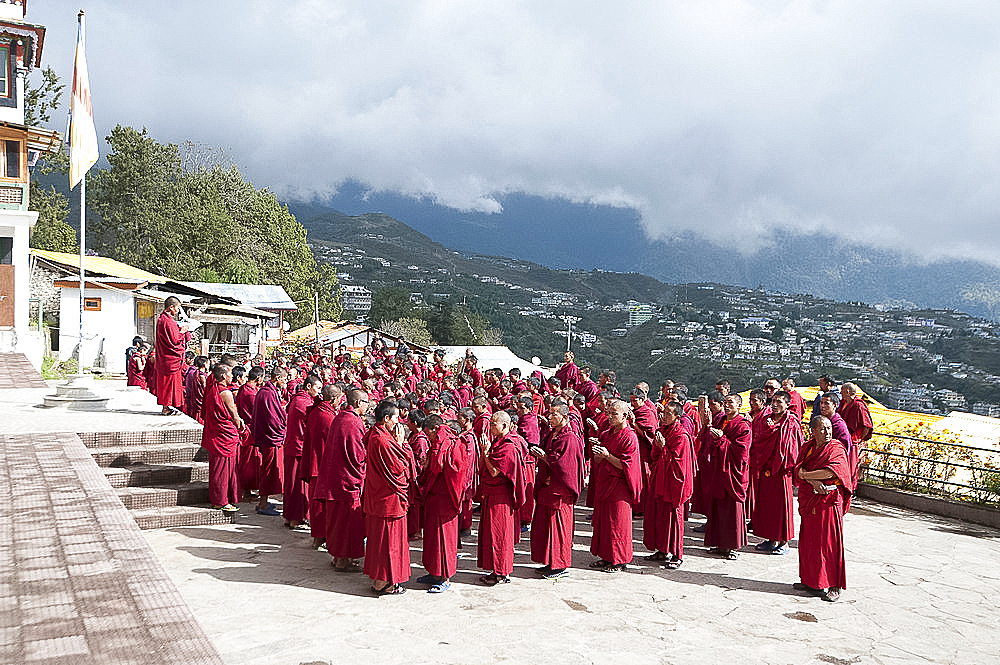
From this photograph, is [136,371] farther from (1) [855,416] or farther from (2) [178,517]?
(1) [855,416]

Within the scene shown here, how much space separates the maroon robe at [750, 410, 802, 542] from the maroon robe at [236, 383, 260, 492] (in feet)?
21.8

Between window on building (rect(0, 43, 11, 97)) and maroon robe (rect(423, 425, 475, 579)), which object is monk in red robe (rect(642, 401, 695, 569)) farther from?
window on building (rect(0, 43, 11, 97))

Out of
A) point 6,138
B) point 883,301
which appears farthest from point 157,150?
point 883,301

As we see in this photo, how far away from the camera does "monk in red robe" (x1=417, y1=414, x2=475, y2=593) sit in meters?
7.57

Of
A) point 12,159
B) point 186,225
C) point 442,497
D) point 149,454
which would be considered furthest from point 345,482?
point 186,225

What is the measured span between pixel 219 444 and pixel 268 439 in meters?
0.62

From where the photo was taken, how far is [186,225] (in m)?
52.0

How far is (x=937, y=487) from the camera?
1224cm

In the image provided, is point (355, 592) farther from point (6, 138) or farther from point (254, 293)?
point (254, 293)

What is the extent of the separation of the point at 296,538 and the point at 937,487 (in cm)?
993

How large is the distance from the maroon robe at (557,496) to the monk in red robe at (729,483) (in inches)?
84.2

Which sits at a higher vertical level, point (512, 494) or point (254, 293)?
point (254, 293)

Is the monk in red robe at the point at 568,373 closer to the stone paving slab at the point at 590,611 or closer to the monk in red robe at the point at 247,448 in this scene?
the stone paving slab at the point at 590,611

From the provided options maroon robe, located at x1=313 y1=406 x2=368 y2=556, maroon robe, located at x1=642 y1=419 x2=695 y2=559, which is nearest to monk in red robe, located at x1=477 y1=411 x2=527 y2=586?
maroon robe, located at x1=313 y1=406 x2=368 y2=556
